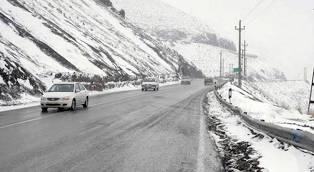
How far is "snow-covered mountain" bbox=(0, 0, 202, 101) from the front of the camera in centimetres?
3360

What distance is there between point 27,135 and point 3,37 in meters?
30.9

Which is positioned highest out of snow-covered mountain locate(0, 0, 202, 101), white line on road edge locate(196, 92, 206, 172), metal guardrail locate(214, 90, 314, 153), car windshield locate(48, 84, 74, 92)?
snow-covered mountain locate(0, 0, 202, 101)

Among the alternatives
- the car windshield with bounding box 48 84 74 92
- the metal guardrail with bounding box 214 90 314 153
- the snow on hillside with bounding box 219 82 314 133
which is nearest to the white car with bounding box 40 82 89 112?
the car windshield with bounding box 48 84 74 92

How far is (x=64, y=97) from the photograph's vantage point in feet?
66.5

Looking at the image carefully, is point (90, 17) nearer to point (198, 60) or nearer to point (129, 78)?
point (129, 78)

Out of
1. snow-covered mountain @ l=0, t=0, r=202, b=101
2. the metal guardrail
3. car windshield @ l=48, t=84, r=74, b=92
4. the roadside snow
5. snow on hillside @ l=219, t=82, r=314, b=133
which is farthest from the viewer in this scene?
snow-covered mountain @ l=0, t=0, r=202, b=101

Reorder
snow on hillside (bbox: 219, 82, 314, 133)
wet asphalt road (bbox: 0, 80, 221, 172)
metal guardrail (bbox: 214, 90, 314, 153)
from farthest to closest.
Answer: snow on hillside (bbox: 219, 82, 314, 133) → wet asphalt road (bbox: 0, 80, 221, 172) → metal guardrail (bbox: 214, 90, 314, 153)

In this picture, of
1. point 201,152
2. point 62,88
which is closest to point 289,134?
point 201,152

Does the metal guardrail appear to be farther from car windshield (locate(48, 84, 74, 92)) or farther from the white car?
car windshield (locate(48, 84, 74, 92))

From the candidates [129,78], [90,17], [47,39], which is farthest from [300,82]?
[47,39]

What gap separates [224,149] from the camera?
1017 cm

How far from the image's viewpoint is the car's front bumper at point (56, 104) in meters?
19.8

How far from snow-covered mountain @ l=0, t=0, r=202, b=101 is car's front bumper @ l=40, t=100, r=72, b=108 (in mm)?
7267

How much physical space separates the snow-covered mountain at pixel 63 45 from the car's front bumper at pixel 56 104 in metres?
7.27
